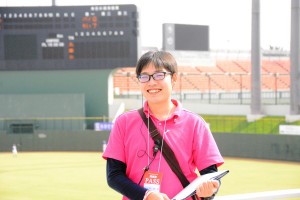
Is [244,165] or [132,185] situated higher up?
[132,185]

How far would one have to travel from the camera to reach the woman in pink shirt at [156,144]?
7.01 feet

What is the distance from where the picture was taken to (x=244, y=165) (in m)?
17.5

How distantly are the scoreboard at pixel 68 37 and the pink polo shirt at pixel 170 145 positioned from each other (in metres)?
17.4

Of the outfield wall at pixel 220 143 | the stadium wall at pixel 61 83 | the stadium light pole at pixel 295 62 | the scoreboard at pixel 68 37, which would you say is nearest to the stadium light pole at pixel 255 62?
the stadium light pole at pixel 295 62

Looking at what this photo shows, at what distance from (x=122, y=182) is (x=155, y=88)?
398mm

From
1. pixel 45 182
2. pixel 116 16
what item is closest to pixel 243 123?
pixel 116 16

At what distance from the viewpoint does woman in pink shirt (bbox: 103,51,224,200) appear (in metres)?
2.14

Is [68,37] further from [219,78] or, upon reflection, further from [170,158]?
[219,78]

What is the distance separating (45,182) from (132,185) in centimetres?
1241

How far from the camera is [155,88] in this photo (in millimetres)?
2234

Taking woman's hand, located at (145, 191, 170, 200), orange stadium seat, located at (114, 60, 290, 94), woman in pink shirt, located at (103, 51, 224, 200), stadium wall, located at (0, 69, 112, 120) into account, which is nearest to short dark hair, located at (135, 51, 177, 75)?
woman in pink shirt, located at (103, 51, 224, 200)

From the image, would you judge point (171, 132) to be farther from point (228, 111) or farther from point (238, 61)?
point (238, 61)

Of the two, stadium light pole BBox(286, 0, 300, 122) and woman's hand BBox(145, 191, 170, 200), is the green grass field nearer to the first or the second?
stadium light pole BBox(286, 0, 300, 122)

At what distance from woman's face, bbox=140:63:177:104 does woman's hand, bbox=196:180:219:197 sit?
1.33ft
